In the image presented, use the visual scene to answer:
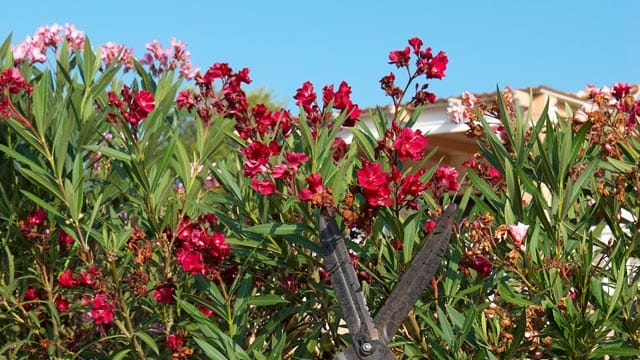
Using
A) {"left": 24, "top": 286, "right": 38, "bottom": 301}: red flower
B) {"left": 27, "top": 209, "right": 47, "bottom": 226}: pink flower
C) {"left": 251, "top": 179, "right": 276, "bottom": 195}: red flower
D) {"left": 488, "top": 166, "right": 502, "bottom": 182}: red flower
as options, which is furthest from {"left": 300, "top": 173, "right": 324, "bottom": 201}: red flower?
{"left": 24, "top": 286, "right": 38, "bottom": 301}: red flower

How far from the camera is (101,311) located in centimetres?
308

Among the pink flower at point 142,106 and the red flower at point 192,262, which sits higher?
the pink flower at point 142,106

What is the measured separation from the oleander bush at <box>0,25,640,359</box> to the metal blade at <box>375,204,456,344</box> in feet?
0.72

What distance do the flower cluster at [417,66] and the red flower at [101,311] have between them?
3.42 feet

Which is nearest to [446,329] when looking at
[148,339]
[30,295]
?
[148,339]

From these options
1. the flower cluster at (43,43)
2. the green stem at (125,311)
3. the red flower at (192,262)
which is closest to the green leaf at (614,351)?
the red flower at (192,262)

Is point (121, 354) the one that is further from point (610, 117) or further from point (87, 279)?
point (610, 117)

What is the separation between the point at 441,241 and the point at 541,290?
0.37m

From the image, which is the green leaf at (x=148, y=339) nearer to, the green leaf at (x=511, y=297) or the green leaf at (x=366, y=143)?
the green leaf at (x=366, y=143)

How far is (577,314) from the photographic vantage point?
97.5 inches

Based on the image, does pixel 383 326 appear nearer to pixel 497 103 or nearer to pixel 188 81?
pixel 497 103

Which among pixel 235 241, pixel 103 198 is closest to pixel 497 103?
pixel 235 241

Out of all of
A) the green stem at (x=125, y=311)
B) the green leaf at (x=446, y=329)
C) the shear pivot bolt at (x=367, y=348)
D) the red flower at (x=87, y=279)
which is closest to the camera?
the shear pivot bolt at (x=367, y=348)

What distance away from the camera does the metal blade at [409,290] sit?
232 centimetres
